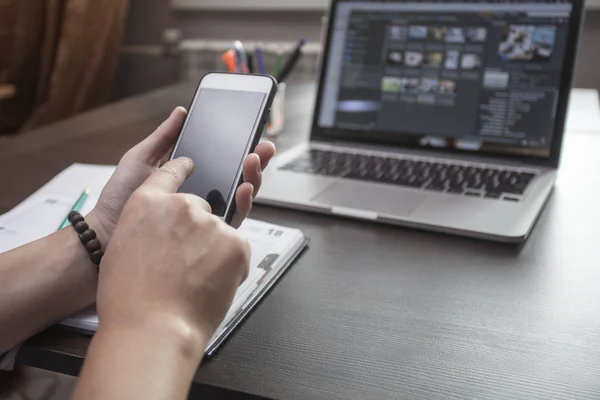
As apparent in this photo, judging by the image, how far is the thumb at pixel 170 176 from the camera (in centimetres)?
44

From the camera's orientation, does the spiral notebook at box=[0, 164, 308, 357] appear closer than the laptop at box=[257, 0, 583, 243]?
Yes

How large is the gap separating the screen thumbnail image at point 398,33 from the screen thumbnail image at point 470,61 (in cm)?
10

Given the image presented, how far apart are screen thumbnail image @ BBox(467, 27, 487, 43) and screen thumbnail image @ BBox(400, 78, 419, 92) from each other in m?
0.10

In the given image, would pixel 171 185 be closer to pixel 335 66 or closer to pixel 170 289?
pixel 170 289

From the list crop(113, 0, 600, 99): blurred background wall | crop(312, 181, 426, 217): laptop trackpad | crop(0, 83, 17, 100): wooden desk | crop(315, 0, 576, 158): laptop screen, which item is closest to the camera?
crop(312, 181, 426, 217): laptop trackpad

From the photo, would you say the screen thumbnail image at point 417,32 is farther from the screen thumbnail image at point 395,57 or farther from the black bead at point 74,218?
the black bead at point 74,218

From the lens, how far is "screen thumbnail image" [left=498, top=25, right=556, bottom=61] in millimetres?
804

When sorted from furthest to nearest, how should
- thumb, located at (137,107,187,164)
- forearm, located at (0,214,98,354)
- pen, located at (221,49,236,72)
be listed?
pen, located at (221,49,236,72) → thumb, located at (137,107,187,164) → forearm, located at (0,214,98,354)

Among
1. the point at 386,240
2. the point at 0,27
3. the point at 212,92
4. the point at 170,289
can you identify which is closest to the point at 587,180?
the point at 386,240

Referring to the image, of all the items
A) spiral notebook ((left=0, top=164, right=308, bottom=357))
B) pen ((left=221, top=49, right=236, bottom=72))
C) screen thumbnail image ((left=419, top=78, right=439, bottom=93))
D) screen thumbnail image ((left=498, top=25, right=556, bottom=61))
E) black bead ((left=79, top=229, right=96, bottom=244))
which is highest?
screen thumbnail image ((left=498, top=25, right=556, bottom=61))

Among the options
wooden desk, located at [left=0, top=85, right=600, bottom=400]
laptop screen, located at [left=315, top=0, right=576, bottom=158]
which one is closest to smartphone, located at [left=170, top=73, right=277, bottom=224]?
wooden desk, located at [left=0, top=85, right=600, bottom=400]

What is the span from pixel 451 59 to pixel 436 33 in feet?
0.16

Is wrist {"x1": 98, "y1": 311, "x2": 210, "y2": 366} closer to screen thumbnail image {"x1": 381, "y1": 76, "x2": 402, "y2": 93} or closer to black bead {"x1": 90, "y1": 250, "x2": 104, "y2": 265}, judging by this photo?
black bead {"x1": 90, "y1": 250, "x2": 104, "y2": 265}

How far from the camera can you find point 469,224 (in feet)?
2.05
